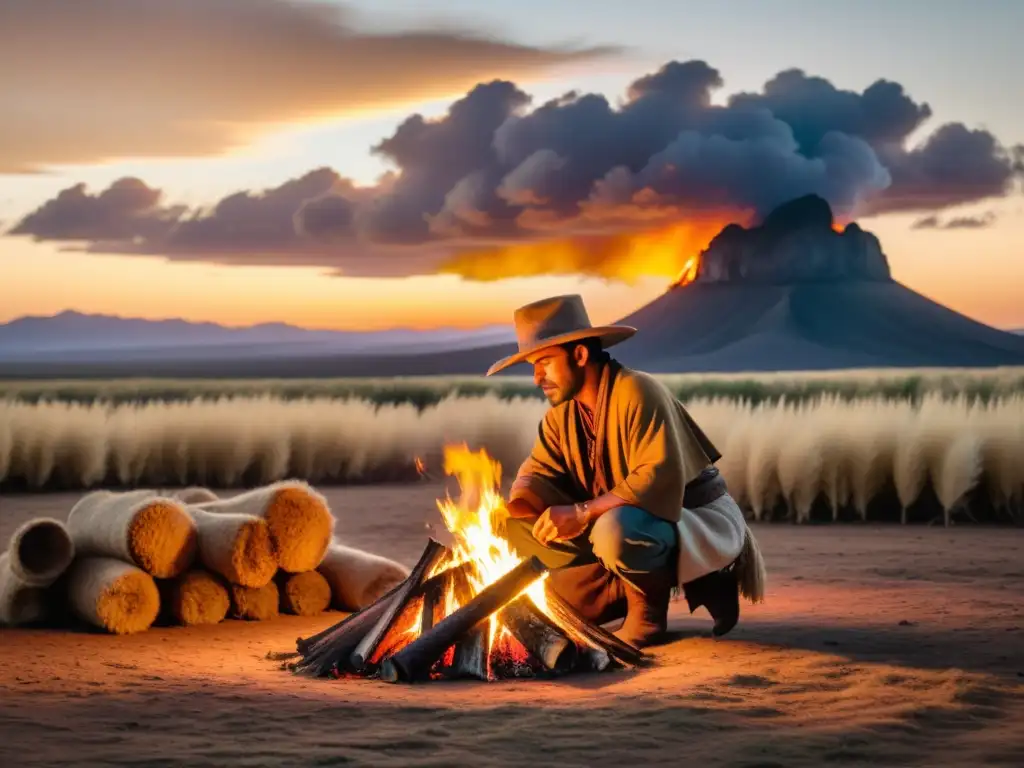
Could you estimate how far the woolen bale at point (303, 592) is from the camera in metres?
8.93

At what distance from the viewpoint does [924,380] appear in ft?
144

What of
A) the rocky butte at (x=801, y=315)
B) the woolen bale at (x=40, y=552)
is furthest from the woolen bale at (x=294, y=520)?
the rocky butte at (x=801, y=315)

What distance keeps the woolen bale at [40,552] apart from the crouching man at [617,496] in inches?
118

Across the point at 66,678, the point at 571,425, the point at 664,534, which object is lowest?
the point at 66,678

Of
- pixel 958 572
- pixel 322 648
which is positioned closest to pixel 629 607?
pixel 322 648

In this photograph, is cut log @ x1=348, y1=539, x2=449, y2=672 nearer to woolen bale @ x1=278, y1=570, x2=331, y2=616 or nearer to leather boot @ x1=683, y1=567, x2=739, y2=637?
leather boot @ x1=683, y1=567, x2=739, y2=637

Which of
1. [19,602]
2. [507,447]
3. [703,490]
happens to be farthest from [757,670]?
[507,447]

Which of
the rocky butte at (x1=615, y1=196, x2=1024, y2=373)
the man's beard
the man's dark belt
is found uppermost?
the rocky butte at (x1=615, y1=196, x2=1024, y2=373)

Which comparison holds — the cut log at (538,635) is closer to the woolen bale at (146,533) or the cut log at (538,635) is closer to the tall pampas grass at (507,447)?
the woolen bale at (146,533)

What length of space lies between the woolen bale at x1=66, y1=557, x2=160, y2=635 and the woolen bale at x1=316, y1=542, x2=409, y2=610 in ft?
3.85

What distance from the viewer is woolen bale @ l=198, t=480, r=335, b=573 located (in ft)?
28.1

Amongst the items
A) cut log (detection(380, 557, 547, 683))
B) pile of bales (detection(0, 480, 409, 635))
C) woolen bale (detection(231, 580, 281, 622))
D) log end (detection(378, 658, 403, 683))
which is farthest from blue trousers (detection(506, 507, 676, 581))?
woolen bale (detection(231, 580, 281, 622))

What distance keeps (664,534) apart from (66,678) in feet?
9.15

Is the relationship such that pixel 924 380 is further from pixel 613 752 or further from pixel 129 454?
pixel 613 752
